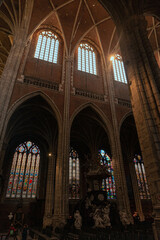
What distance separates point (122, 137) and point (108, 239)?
560 inches

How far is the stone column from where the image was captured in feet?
30.3

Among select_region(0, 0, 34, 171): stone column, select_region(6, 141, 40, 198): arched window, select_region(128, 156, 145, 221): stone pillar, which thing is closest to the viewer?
select_region(0, 0, 34, 171): stone column

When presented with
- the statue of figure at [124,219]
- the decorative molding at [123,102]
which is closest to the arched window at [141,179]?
the decorative molding at [123,102]

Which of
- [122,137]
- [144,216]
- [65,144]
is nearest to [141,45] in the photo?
[65,144]

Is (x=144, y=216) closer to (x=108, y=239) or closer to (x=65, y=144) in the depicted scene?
(x=65, y=144)

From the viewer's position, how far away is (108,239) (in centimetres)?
461

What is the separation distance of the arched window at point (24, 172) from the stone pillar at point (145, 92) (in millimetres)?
13082

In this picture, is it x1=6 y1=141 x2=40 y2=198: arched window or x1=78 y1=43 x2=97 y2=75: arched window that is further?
x1=78 y1=43 x2=97 y2=75: arched window

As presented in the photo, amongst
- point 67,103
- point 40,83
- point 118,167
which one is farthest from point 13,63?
point 118,167

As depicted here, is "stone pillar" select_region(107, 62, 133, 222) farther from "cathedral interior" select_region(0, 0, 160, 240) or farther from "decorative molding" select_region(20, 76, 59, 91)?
"decorative molding" select_region(20, 76, 59, 91)

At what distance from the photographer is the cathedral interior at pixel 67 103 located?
8805 mm

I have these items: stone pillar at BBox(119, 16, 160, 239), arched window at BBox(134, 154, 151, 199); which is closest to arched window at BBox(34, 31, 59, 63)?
stone pillar at BBox(119, 16, 160, 239)

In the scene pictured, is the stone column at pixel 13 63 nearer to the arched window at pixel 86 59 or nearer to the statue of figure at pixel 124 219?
the arched window at pixel 86 59

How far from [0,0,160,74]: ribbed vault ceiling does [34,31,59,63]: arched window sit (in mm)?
Answer: 962
